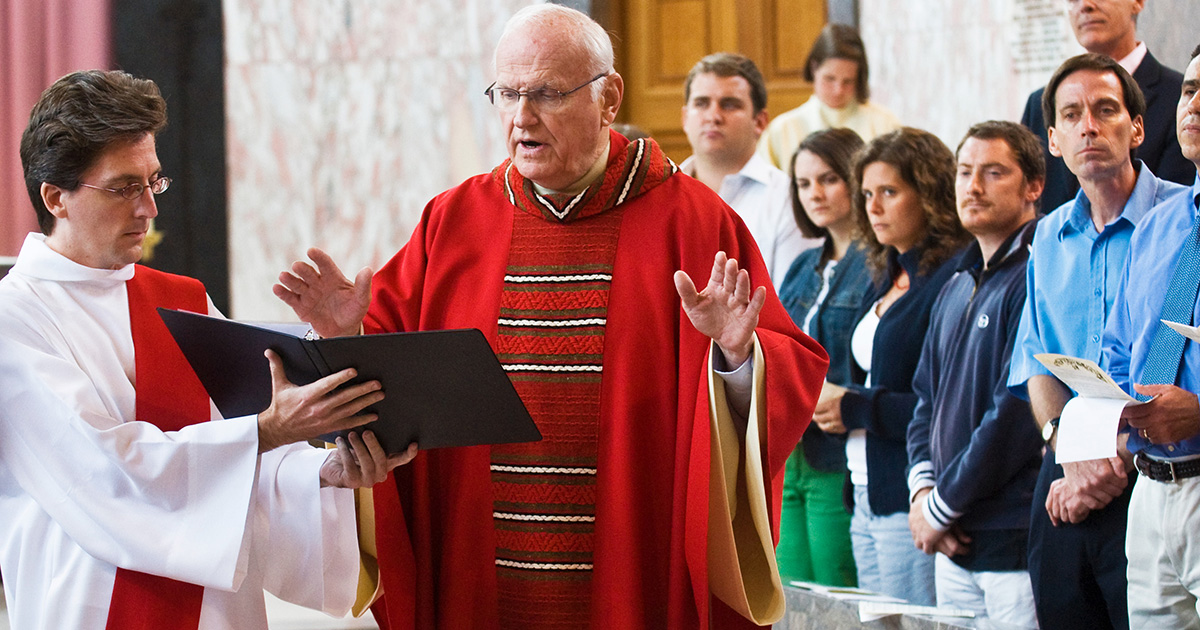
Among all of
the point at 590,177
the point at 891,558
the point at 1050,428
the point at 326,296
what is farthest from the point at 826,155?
the point at 326,296

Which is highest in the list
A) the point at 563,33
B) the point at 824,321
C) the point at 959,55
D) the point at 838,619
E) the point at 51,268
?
the point at 959,55

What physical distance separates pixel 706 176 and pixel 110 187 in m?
3.35

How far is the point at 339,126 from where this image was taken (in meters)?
7.03

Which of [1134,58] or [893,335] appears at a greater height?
[1134,58]

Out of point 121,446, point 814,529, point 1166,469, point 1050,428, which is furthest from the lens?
point 814,529

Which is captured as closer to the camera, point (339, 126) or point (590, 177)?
point (590, 177)

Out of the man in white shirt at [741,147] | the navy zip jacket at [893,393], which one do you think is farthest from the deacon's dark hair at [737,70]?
the navy zip jacket at [893,393]

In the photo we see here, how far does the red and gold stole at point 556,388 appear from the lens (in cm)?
261

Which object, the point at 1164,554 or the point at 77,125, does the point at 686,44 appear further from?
the point at 77,125

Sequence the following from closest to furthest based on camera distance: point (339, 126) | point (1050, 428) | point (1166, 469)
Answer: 1. point (1166, 469)
2. point (1050, 428)
3. point (339, 126)

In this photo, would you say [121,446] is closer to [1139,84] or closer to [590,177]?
[590,177]

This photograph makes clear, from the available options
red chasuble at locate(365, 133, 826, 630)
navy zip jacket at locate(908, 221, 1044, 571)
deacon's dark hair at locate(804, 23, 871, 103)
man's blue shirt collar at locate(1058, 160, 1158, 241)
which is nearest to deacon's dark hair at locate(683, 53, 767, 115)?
deacon's dark hair at locate(804, 23, 871, 103)

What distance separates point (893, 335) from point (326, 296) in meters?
2.40

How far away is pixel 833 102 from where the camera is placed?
5.54m
